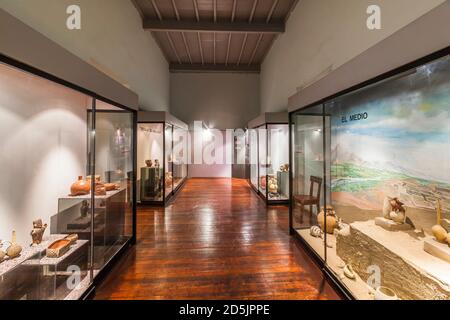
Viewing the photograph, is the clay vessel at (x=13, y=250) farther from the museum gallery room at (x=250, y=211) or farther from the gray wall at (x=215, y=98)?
the gray wall at (x=215, y=98)

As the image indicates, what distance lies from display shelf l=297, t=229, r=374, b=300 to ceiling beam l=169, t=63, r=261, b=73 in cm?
801

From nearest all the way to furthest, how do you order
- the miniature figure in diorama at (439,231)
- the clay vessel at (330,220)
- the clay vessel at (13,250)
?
the miniature figure in diorama at (439,231)
the clay vessel at (13,250)
the clay vessel at (330,220)

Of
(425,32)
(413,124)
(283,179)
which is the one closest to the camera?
(425,32)

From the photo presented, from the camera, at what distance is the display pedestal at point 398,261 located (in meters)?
1.54

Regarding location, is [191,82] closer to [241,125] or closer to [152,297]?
[241,125]

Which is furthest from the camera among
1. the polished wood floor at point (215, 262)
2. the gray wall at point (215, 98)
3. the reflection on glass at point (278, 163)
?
the gray wall at point (215, 98)

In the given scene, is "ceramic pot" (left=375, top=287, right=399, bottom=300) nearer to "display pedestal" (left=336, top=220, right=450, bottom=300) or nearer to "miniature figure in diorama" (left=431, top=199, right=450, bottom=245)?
"display pedestal" (left=336, top=220, right=450, bottom=300)

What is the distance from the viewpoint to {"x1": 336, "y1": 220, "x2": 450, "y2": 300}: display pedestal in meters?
1.54

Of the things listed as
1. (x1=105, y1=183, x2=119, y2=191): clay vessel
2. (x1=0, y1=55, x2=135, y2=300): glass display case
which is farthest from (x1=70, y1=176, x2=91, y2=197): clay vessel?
(x1=105, y1=183, x2=119, y2=191): clay vessel

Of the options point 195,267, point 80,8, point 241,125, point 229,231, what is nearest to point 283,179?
point 229,231

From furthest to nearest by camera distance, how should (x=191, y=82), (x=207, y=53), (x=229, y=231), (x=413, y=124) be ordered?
(x=191, y=82)
(x=207, y=53)
(x=229, y=231)
(x=413, y=124)

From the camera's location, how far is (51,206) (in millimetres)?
2492

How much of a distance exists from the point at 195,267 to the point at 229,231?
1.22m

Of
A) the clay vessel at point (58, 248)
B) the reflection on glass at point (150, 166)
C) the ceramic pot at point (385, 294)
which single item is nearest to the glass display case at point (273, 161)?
the reflection on glass at point (150, 166)
